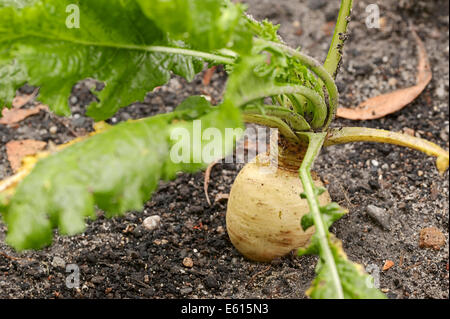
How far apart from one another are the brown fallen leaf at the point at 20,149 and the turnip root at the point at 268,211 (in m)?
1.10

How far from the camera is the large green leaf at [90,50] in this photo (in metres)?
1.71

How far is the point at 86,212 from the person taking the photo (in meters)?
1.41

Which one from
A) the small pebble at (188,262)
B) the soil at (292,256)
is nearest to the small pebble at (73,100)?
the soil at (292,256)

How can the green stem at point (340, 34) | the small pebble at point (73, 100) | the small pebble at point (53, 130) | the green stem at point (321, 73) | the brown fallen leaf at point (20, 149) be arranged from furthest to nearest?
1. the small pebble at point (73, 100)
2. the small pebble at point (53, 130)
3. the brown fallen leaf at point (20, 149)
4. the green stem at point (340, 34)
5. the green stem at point (321, 73)

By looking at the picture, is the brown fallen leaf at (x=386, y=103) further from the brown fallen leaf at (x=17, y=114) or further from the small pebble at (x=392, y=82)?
the brown fallen leaf at (x=17, y=114)

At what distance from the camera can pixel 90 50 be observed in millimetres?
1827

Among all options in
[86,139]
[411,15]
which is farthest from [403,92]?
[86,139]

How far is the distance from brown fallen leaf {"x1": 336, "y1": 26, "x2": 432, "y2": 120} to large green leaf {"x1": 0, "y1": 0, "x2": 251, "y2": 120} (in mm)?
1198

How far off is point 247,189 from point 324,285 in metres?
0.66

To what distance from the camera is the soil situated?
7.14 feet

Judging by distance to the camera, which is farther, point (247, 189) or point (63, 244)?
point (63, 244)

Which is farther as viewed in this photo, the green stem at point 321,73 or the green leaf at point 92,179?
the green stem at point 321,73
